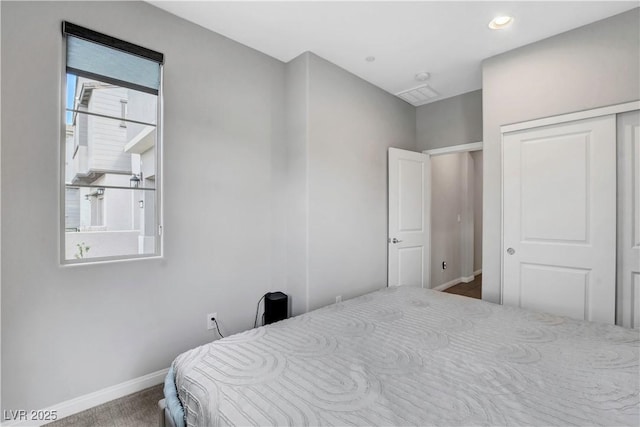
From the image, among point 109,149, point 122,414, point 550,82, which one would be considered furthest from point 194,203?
point 550,82

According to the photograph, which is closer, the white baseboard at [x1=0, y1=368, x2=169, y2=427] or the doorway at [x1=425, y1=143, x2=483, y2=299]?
the white baseboard at [x1=0, y1=368, x2=169, y2=427]

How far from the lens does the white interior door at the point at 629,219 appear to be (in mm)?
2055

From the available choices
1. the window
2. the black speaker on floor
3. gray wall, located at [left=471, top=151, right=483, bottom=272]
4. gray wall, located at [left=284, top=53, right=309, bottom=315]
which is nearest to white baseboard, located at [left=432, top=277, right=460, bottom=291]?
gray wall, located at [left=471, top=151, right=483, bottom=272]

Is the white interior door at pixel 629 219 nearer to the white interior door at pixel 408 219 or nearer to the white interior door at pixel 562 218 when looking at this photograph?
the white interior door at pixel 562 218

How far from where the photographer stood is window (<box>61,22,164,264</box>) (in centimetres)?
178

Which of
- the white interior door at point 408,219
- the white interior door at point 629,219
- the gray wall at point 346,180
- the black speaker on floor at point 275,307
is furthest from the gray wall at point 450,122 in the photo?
the black speaker on floor at point 275,307

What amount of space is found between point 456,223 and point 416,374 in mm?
4357

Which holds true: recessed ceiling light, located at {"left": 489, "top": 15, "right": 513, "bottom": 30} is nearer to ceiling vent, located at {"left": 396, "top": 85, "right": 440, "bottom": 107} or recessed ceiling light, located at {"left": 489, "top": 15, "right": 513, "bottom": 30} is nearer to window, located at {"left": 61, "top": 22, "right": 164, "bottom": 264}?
ceiling vent, located at {"left": 396, "top": 85, "right": 440, "bottom": 107}

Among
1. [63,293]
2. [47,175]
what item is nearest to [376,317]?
[63,293]

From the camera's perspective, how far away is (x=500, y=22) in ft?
7.32

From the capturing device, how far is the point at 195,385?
1059 mm

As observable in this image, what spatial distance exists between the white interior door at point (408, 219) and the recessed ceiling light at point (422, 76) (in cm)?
80

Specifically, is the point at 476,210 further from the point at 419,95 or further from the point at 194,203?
the point at 194,203

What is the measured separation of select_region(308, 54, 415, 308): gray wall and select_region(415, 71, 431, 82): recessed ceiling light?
0.45 m
